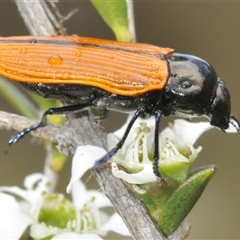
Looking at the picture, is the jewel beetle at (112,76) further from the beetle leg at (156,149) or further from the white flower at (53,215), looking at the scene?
the white flower at (53,215)

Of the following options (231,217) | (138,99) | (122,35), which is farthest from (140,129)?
(231,217)

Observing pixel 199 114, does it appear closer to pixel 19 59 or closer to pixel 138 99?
pixel 138 99

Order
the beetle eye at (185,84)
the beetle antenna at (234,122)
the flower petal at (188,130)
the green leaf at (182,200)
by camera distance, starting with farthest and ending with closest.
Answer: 1. the beetle antenna at (234,122)
2. the beetle eye at (185,84)
3. the flower petal at (188,130)
4. the green leaf at (182,200)

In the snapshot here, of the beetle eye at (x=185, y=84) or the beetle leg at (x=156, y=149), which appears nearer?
the beetle leg at (x=156, y=149)

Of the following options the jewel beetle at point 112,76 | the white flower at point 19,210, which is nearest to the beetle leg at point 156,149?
the jewel beetle at point 112,76

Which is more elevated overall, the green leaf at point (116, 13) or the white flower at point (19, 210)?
the green leaf at point (116, 13)

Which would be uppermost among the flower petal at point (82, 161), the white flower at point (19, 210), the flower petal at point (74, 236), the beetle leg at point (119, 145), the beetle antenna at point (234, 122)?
the flower petal at point (82, 161)
